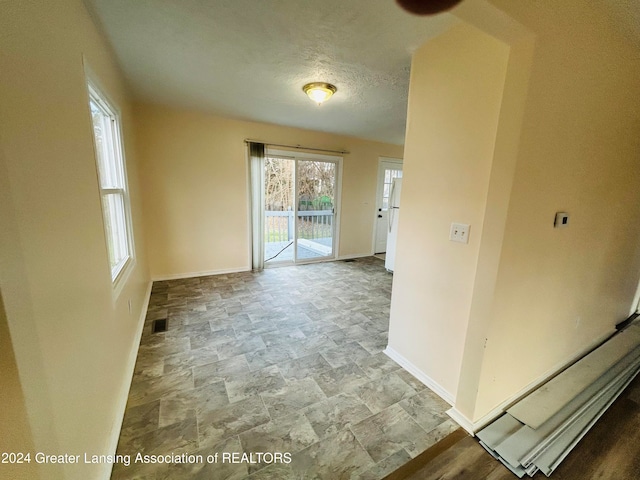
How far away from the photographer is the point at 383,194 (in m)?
5.48

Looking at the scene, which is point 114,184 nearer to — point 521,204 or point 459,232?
point 459,232

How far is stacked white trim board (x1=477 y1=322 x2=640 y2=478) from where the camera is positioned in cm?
134

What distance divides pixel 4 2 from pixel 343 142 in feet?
14.3

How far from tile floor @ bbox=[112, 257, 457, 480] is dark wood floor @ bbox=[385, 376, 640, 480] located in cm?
7

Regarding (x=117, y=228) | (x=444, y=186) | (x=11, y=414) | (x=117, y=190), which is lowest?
(x=11, y=414)

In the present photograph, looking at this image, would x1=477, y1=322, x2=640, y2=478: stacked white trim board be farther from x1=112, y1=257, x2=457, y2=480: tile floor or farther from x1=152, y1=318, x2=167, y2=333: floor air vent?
x1=152, y1=318, x2=167, y2=333: floor air vent

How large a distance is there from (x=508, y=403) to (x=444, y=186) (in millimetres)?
1475

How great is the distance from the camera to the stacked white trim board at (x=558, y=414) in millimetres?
1341

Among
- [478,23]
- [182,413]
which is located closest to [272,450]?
[182,413]

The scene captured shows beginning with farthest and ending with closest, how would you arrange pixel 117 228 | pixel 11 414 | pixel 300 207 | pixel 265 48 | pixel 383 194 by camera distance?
pixel 383 194, pixel 300 207, pixel 117 228, pixel 265 48, pixel 11 414

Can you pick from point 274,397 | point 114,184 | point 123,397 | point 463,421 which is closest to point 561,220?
point 463,421

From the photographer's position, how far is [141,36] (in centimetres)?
178

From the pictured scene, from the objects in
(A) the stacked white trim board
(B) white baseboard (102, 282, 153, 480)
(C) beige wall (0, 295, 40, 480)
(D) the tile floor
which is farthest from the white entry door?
(C) beige wall (0, 295, 40, 480)

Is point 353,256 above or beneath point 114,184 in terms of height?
beneath
